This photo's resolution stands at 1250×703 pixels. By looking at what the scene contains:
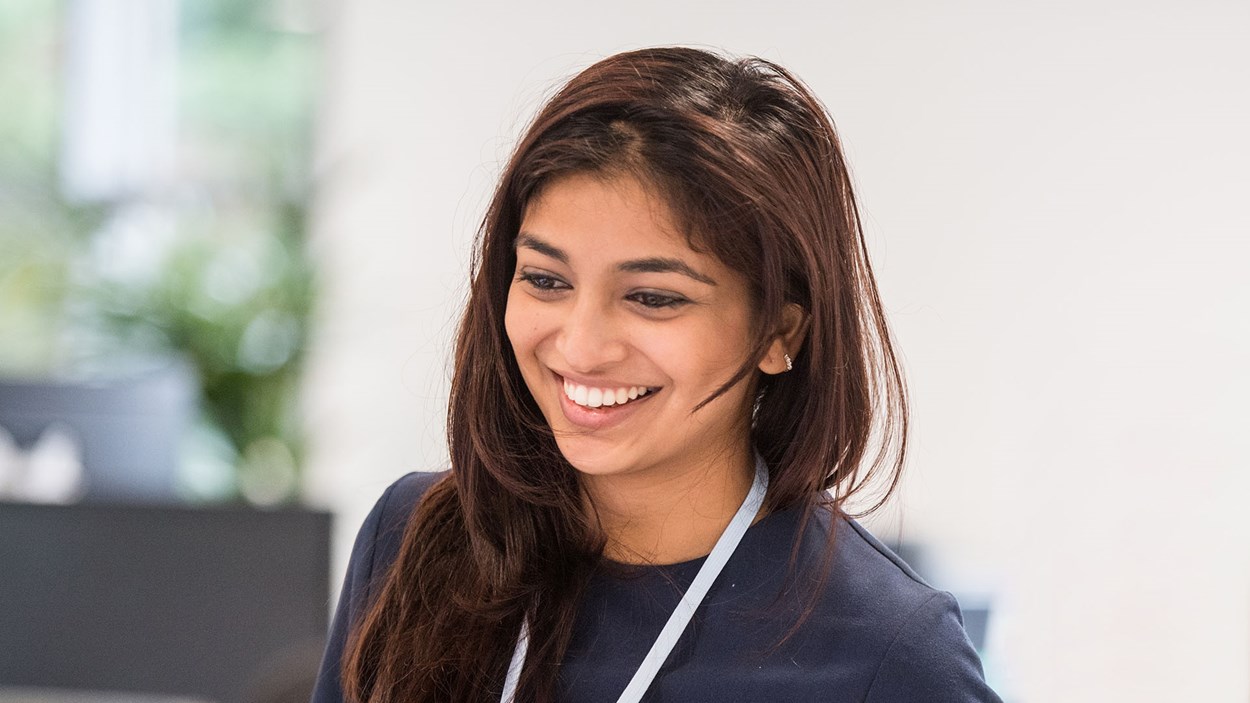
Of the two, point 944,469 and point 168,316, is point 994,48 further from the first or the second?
point 168,316

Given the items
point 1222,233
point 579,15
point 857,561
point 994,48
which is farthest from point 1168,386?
point 857,561

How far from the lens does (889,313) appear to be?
13.3 feet

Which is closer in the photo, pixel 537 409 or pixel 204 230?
pixel 537 409

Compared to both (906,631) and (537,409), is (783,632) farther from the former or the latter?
(537,409)

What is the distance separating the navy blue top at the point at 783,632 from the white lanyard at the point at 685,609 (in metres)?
0.02

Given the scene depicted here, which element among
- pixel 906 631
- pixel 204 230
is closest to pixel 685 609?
pixel 906 631

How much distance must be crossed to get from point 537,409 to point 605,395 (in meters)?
0.20

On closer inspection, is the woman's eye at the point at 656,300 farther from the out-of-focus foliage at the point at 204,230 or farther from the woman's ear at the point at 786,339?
the out-of-focus foliage at the point at 204,230

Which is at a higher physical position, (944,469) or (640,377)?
(640,377)

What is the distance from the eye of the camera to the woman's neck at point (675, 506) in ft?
4.66

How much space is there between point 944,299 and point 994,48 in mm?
753

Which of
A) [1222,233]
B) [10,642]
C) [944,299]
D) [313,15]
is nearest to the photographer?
[10,642]

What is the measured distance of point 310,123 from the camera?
5.11m

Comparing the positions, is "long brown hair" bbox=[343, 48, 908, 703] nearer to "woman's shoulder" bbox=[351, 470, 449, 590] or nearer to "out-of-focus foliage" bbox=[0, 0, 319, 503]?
"woman's shoulder" bbox=[351, 470, 449, 590]
